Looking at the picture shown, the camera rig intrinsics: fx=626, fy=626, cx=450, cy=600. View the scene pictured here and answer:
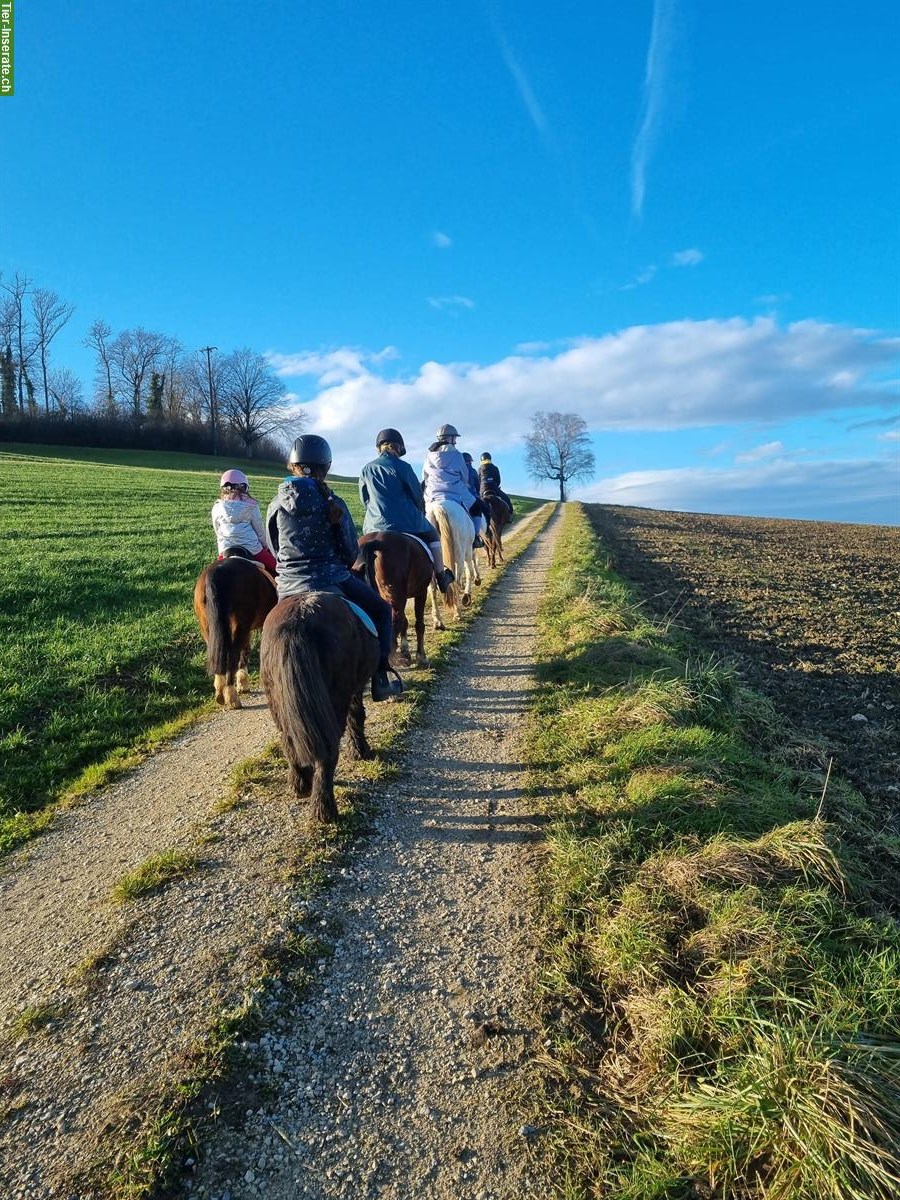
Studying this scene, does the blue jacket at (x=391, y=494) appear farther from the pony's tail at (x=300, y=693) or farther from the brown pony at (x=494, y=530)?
the brown pony at (x=494, y=530)

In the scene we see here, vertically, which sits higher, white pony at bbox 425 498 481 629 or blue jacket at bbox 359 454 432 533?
blue jacket at bbox 359 454 432 533

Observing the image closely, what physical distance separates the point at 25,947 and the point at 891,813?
582cm

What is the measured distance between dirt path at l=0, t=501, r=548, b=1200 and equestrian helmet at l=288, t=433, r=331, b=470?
271 centimetres

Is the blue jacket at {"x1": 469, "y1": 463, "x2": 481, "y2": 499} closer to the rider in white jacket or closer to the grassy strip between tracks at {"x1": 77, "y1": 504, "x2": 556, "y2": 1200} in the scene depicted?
the rider in white jacket

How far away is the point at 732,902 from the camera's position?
3.26 m

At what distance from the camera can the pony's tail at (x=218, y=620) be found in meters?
6.59

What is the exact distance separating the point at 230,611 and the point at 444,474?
5.07 m

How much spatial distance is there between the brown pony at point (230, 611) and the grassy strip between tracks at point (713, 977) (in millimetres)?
3586

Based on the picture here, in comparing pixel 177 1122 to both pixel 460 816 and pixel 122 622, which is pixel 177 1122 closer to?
pixel 460 816

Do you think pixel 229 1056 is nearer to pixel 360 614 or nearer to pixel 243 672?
pixel 360 614

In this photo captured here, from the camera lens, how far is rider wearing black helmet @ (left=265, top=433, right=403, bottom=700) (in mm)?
5094

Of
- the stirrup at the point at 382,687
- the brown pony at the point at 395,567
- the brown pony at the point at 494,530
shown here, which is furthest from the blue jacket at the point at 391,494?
the brown pony at the point at 494,530

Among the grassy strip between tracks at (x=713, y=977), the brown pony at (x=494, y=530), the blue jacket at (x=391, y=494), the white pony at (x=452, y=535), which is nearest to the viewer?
the grassy strip between tracks at (x=713, y=977)

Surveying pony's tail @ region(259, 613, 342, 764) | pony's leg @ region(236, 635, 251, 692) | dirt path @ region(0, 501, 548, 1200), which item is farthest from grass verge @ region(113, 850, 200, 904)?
pony's leg @ region(236, 635, 251, 692)
